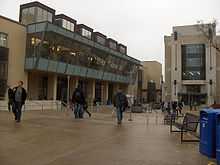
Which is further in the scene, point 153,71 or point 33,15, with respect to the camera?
point 153,71

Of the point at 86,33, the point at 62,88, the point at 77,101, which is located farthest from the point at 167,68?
the point at 77,101

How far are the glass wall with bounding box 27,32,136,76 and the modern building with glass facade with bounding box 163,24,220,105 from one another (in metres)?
23.3

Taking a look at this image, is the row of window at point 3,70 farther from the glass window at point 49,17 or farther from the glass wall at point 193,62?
the glass wall at point 193,62

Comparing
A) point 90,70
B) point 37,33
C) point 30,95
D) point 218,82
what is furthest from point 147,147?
point 218,82

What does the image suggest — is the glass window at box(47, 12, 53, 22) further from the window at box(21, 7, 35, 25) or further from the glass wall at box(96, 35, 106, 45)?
the glass wall at box(96, 35, 106, 45)

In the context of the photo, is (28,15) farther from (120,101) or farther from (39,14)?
(120,101)

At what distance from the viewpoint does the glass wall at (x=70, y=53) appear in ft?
124

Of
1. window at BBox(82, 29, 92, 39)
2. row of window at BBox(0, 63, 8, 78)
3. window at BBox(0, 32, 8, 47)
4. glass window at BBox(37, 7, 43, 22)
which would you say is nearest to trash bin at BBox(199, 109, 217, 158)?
row of window at BBox(0, 63, 8, 78)

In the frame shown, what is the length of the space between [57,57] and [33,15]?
7438mm

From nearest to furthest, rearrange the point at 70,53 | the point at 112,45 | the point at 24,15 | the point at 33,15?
the point at 33,15 < the point at 70,53 < the point at 24,15 < the point at 112,45

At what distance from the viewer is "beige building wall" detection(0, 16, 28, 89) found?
120 feet

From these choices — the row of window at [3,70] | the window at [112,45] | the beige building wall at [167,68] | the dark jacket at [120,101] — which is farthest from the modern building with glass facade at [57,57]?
the beige building wall at [167,68]

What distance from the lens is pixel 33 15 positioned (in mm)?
42969

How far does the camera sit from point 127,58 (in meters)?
63.1
